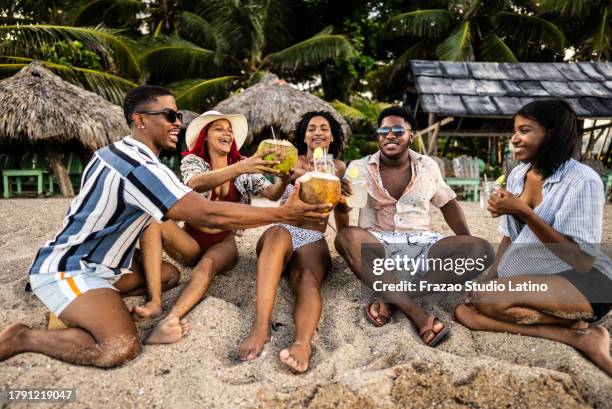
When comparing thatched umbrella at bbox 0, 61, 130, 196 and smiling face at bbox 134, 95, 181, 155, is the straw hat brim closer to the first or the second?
smiling face at bbox 134, 95, 181, 155

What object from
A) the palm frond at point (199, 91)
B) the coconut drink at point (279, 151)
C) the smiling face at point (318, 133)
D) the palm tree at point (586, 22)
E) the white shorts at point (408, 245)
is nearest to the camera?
the coconut drink at point (279, 151)

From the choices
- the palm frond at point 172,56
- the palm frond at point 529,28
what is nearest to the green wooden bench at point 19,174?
the palm frond at point 172,56

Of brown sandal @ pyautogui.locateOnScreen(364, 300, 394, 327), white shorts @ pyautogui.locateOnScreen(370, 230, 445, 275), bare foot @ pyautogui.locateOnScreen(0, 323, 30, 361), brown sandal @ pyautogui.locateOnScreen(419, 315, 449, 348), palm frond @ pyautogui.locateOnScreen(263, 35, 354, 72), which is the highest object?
bare foot @ pyautogui.locateOnScreen(0, 323, 30, 361)

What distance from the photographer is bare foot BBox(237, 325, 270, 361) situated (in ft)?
6.54

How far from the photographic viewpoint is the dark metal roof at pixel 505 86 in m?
8.38

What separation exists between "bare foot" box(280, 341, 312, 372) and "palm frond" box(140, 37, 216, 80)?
11.8 m

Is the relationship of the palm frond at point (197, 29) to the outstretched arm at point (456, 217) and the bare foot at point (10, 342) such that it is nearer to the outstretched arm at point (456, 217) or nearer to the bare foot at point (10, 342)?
the outstretched arm at point (456, 217)

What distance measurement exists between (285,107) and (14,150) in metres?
6.01

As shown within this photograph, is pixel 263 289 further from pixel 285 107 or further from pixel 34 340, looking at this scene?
pixel 285 107

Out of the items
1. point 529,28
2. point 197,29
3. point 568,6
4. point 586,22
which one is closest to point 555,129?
point 197,29

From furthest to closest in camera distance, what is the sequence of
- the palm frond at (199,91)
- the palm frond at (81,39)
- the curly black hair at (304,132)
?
1. the palm frond at (199,91)
2. the palm frond at (81,39)
3. the curly black hair at (304,132)

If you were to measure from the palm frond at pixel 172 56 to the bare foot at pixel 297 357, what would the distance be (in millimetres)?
11835

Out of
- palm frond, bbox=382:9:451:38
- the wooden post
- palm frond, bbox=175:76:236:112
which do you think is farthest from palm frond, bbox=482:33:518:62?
the wooden post

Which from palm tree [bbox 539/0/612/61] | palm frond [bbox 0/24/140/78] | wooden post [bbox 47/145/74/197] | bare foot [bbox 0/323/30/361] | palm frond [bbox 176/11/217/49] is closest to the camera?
bare foot [bbox 0/323/30/361]
